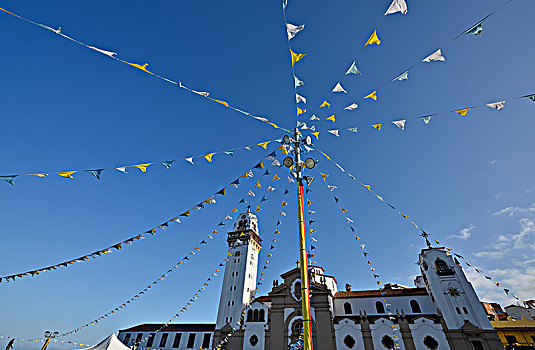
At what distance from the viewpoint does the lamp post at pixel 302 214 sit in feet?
18.6

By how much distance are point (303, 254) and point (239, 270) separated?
36.8 m

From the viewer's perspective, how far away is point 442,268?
31531 millimetres

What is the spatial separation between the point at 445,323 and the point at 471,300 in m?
4.07

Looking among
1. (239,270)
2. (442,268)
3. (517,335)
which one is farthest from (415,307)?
(239,270)

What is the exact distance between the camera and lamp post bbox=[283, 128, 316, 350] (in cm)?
566

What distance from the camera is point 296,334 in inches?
1237

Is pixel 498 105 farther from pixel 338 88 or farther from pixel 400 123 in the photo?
pixel 338 88

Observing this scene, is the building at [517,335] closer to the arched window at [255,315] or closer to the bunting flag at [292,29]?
the arched window at [255,315]

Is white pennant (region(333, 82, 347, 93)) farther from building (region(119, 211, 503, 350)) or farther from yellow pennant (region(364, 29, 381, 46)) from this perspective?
building (region(119, 211, 503, 350))

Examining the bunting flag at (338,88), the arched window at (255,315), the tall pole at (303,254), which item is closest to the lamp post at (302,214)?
the tall pole at (303,254)

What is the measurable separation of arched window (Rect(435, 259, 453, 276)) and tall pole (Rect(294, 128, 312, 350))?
107 ft

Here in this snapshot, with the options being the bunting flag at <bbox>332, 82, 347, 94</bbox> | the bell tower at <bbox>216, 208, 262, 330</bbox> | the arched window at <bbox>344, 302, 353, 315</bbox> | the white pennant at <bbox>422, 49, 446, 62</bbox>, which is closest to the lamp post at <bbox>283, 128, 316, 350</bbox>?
the bunting flag at <bbox>332, 82, 347, 94</bbox>

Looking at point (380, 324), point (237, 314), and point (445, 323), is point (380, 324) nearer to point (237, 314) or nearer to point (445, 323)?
point (445, 323)

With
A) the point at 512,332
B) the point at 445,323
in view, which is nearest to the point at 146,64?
the point at 445,323
